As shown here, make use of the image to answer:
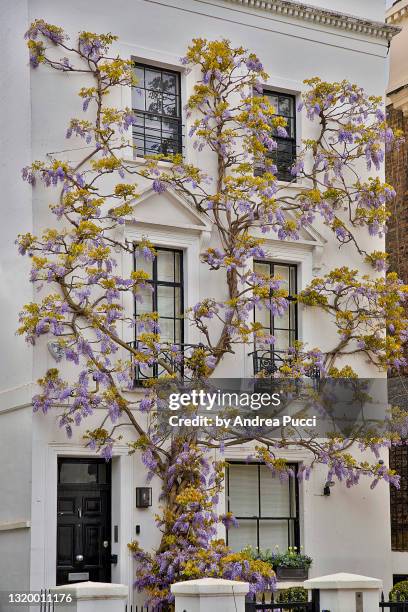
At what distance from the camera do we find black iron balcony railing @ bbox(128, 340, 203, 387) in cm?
2027

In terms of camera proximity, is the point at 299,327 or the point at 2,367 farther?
the point at 299,327

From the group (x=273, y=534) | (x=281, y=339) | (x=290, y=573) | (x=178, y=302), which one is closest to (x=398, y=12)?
(x=281, y=339)

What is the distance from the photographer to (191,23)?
865 inches

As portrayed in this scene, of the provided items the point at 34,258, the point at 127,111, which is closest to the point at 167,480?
the point at 34,258

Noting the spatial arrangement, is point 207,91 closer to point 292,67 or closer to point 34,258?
point 292,67

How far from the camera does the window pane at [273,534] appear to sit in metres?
21.5

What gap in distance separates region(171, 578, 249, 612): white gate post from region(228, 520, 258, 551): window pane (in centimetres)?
719

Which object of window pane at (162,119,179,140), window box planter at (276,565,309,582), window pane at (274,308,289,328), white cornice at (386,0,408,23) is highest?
white cornice at (386,0,408,23)

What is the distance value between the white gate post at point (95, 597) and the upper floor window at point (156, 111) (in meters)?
9.39

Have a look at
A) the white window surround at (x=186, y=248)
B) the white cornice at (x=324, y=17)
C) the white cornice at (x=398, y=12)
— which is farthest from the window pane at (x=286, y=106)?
the white cornice at (x=398, y=12)

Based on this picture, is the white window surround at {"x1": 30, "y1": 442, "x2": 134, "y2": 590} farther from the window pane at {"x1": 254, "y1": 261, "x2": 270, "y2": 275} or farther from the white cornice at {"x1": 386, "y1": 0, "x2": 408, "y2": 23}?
the white cornice at {"x1": 386, "y1": 0, "x2": 408, "y2": 23}

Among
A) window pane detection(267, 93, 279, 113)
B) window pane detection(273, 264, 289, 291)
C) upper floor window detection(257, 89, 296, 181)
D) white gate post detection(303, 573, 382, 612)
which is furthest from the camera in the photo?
window pane detection(267, 93, 279, 113)

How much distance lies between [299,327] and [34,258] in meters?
5.54

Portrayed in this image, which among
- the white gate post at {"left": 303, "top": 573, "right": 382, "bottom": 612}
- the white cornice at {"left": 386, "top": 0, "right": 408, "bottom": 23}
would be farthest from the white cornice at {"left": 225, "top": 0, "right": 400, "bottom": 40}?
the white gate post at {"left": 303, "top": 573, "right": 382, "bottom": 612}
